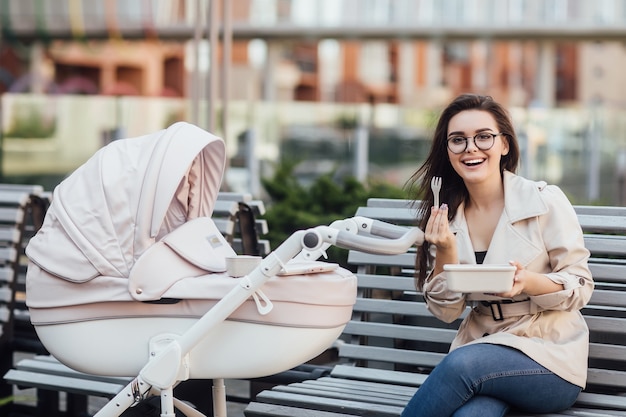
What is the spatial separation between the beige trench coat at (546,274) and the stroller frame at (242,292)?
0.27 meters

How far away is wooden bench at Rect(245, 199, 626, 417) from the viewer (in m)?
Answer: 3.39

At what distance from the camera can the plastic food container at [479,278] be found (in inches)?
115

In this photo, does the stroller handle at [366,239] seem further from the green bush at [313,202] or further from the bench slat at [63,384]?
the green bush at [313,202]

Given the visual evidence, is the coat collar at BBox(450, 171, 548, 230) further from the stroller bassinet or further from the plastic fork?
the stroller bassinet

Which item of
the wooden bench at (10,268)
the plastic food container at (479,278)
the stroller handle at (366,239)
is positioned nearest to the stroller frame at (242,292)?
the stroller handle at (366,239)

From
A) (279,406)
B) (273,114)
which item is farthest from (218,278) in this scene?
(273,114)

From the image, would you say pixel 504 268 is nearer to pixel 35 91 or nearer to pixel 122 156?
pixel 122 156

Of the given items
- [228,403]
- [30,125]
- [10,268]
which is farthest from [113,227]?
[30,125]

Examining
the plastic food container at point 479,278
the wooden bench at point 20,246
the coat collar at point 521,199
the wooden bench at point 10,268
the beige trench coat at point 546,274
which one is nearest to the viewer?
the plastic food container at point 479,278

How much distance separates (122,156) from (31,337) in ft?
5.78

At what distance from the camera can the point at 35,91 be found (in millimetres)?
26281

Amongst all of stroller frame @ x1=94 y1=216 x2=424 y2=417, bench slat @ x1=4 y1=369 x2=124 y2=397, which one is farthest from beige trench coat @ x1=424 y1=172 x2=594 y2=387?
bench slat @ x1=4 y1=369 x2=124 y2=397

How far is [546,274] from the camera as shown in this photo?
316 centimetres

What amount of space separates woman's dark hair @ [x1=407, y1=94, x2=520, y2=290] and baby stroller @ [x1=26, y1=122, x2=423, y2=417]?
0.31m
